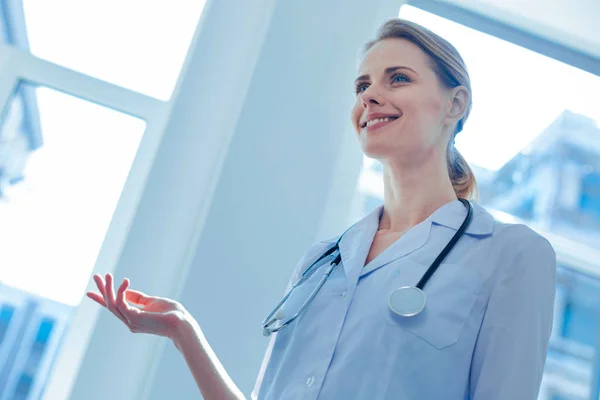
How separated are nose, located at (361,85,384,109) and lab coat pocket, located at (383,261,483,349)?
41cm

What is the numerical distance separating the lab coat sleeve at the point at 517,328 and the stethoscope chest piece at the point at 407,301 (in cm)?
11

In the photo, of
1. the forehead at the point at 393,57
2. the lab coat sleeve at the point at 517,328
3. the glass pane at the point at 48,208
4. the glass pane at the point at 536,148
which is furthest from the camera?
the glass pane at the point at 536,148

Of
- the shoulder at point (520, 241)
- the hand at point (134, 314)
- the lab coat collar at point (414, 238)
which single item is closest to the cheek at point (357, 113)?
the lab coat collar at point (414, 238)

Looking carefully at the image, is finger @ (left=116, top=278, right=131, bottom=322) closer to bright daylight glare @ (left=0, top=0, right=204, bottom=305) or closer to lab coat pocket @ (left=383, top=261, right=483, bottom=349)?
lab coat pocket @ (left=383, top=261, right=483, bottom=349)

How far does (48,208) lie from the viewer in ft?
7.47

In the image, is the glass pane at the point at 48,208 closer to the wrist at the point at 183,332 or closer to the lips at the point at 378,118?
the wrist at the point at 183,332

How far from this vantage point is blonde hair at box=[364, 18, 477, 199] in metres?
1.34

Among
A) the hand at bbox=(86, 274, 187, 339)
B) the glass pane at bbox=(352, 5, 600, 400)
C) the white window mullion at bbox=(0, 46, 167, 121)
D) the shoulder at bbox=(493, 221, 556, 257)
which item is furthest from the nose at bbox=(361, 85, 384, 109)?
the white window mullion at bbox=(0, 46, 167, 121)

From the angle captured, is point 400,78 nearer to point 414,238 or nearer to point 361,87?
point 361,87

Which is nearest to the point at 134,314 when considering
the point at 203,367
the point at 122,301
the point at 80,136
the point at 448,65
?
the point at 122,301

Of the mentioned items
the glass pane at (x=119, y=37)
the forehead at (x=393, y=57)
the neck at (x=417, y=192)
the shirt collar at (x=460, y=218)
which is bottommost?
the shirt collar at (x=460, y=218)

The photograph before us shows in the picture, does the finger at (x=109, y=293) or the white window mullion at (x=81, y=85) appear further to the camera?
the white window mullion at (x=81, y=85)

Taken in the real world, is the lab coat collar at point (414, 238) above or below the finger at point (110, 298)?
above

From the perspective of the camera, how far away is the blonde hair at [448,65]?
4.39 feet
